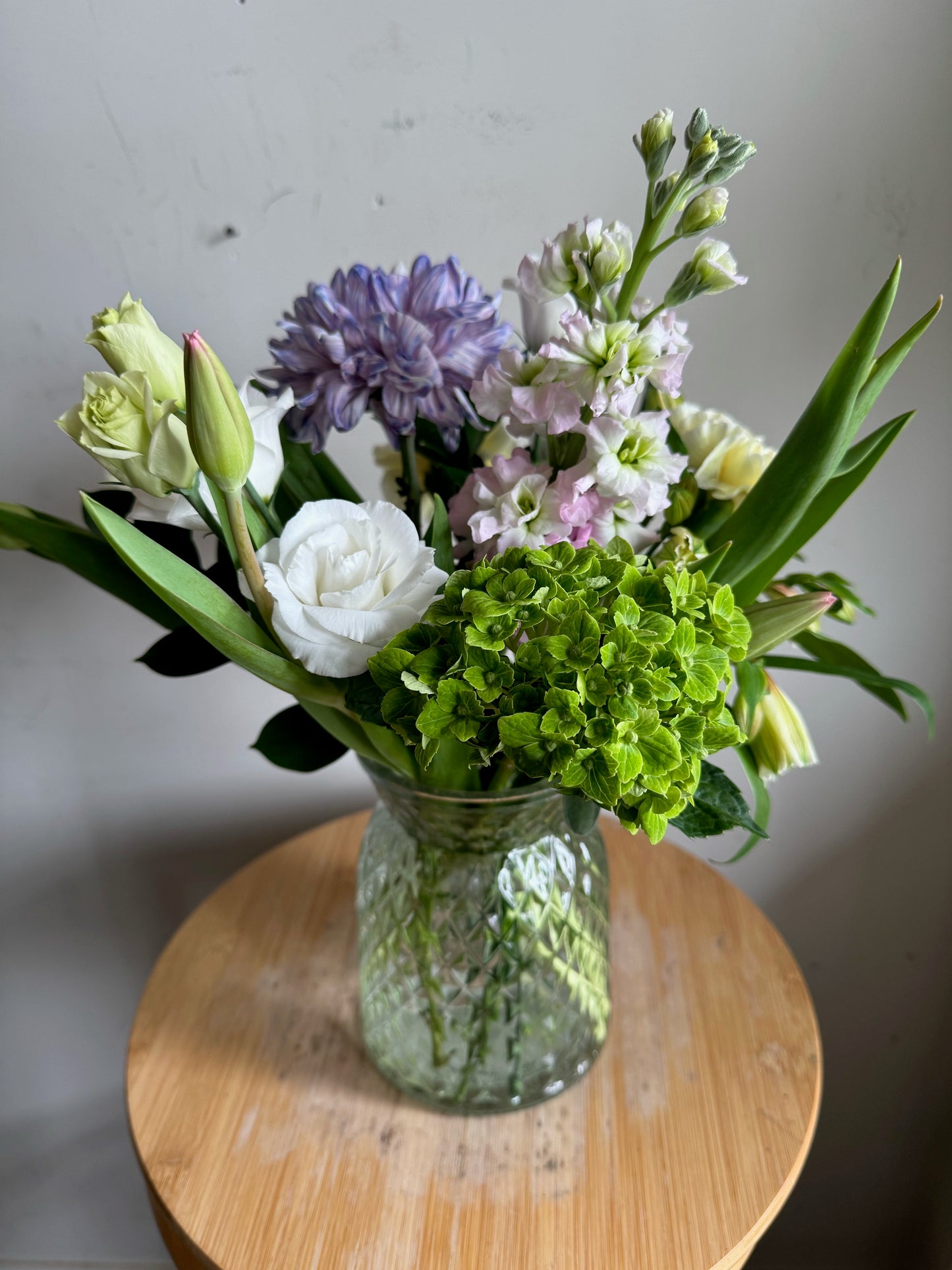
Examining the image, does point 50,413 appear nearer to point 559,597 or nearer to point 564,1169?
point 559,597

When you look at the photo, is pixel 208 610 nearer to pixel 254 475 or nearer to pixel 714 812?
pixel 254 475

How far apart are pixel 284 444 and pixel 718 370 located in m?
0.39

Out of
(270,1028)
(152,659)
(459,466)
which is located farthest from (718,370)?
(270,1028)

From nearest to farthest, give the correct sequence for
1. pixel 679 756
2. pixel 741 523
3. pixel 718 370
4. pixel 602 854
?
1. pixel 679 756
2. pixel 741 523
3. pixel 602 854
4. pixel 718 370

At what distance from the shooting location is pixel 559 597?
0.40 meters

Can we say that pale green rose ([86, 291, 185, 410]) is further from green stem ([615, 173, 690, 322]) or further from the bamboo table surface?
the bamboo table surface

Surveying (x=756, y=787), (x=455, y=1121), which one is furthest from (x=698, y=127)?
(x=455, y=1121)

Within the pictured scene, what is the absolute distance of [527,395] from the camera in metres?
0.46

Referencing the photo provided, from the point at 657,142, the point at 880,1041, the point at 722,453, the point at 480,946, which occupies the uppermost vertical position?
the point at 657,142

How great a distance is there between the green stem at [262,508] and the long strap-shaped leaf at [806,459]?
24 cm

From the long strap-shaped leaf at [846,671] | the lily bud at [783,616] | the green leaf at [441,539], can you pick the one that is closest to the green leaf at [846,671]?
the long strap-shaped leaf at [846,671]

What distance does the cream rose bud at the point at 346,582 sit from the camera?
43 centimetres

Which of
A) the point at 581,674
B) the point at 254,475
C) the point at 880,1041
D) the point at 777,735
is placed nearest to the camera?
the point at 581,674

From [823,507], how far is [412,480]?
242 millimetres
